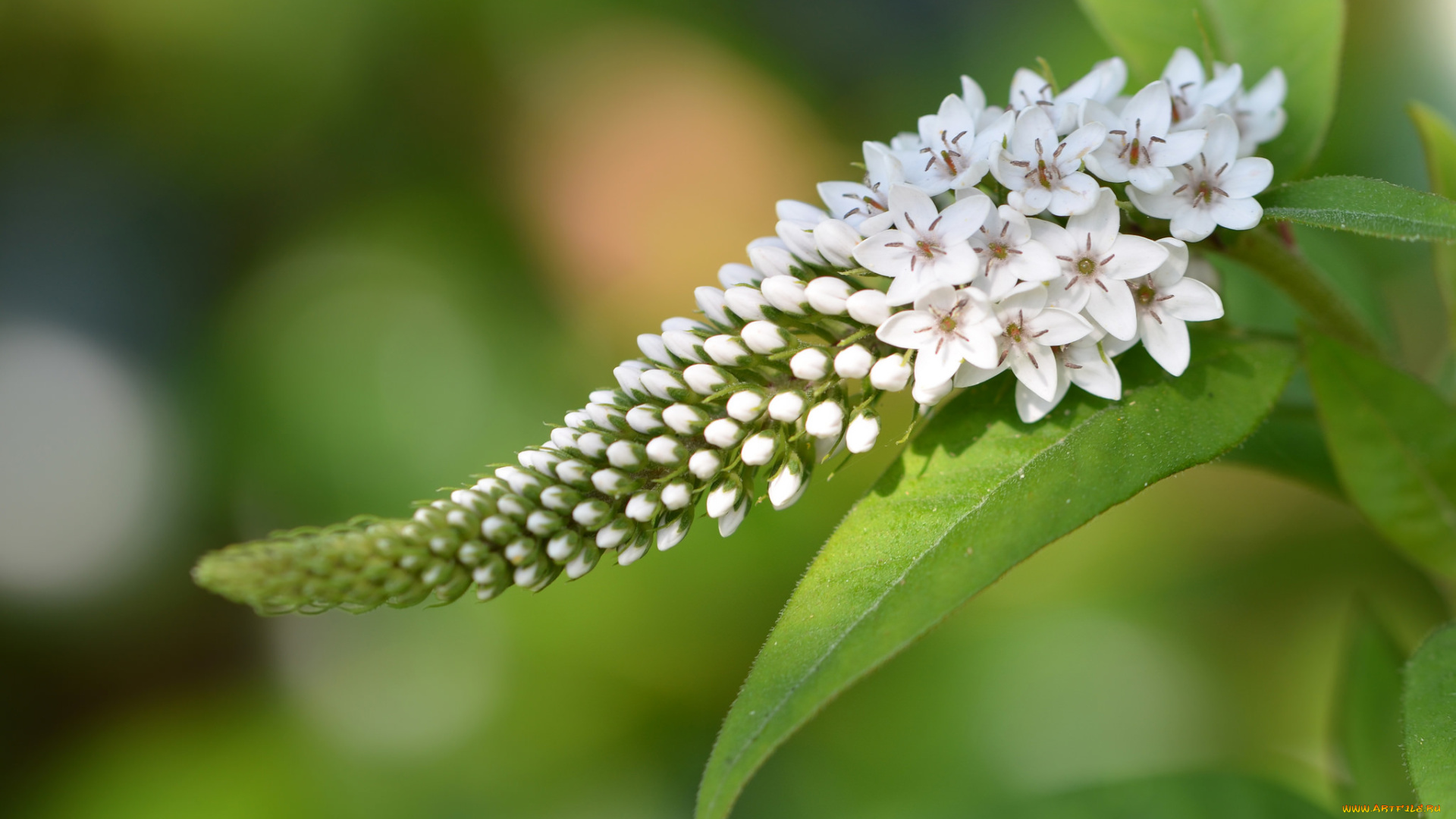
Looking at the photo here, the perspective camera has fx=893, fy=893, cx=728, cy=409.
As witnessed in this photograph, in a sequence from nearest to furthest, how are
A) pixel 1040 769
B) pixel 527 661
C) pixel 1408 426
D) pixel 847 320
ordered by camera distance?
pixel 847 320 → pixel 1408 426 → pixel 1040 769 → pixel 527 661

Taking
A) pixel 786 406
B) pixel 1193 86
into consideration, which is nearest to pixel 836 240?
pixel 786 406

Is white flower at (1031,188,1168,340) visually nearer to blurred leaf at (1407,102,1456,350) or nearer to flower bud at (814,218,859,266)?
flower bud at (814,218,859,266)

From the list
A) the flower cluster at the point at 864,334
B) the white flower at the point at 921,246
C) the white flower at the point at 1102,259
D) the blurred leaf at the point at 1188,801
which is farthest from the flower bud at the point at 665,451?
the blurred leaf at the point at 1188,801

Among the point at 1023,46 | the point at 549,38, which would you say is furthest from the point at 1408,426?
the point at 549,38

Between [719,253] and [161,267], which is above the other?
[161,267]

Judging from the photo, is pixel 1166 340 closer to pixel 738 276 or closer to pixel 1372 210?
pixel 1372 210

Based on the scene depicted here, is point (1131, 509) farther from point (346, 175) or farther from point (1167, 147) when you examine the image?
point (346, 175)
